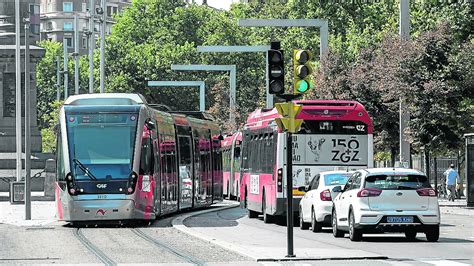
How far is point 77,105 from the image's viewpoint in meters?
36.8

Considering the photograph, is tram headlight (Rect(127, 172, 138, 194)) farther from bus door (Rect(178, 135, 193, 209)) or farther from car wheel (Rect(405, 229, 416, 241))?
car wheel (Rect(405, 229, 416, 241))

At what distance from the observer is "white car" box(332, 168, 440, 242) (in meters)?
29.2

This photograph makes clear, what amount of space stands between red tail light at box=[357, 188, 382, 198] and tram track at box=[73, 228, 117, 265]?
563cm

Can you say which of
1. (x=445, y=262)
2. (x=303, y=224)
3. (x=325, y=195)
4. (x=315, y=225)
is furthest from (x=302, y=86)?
(x=303, y=224)

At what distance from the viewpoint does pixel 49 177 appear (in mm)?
58781

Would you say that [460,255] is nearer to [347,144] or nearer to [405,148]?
[347,144]

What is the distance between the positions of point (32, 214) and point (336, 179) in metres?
15.5

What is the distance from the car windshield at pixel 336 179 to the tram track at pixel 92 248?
19.3 feet

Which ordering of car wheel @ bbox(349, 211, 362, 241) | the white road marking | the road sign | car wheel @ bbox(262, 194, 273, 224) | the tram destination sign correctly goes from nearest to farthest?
the white road marking → the road sign → car wheel @ bbox(349, 211, 362, 241) → the tram destination sign → car wheel @ bbox(262, 194, 273, 224)

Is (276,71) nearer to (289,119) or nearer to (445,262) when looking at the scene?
(289,119)

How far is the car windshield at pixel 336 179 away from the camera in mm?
33438

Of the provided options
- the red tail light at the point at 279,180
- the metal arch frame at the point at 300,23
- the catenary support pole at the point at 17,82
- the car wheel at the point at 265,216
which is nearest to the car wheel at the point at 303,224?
the red tail light at the point at 279,180

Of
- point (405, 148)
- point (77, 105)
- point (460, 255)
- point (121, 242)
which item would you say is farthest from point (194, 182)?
point (460, 255)

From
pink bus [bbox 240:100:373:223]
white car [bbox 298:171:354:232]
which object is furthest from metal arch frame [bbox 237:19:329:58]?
white car [bbox 298:171:354:232]
